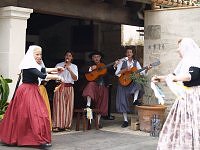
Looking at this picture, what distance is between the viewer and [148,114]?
28.5ft

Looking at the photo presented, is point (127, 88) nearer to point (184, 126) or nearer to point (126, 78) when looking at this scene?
point (126, 78)

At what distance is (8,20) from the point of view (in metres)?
7.55

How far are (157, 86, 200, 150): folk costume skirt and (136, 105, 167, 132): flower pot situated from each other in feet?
10.8

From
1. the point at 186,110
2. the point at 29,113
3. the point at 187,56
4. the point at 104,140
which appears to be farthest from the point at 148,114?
the point at 187,56

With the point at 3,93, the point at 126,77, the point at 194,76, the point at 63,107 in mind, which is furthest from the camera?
the point at 126,77

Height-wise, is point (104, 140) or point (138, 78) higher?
point (138, 78)

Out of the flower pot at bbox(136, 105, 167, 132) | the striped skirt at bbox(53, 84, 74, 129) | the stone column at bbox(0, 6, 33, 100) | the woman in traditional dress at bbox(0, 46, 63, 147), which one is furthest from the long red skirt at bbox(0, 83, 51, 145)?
the flower pot at bbox(136, 105, 167, 132)

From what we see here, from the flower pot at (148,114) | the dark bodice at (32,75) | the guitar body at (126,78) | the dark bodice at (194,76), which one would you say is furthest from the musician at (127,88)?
the dark bodice at (194,76)

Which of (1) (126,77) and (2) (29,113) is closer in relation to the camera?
(2) (29,113)

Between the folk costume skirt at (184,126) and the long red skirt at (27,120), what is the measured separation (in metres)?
2.05

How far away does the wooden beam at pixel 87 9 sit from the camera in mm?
8000

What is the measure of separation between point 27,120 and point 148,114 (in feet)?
9.62

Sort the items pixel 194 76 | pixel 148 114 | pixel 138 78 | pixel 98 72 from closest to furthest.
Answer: pixel 194 76, pixel 148 114, pixel 138 78, pixel 98 72

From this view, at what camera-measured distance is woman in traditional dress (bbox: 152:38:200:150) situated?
509cm
